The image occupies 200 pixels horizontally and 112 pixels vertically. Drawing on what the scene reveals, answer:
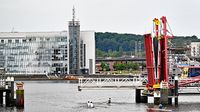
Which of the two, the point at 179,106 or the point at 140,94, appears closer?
the point at 179,106

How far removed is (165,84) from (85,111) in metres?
11.1

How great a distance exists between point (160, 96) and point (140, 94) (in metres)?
7.99

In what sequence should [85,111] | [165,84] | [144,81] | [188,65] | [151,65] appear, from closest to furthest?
[85,111] → [165,84] → [151,65] → [144,81] → [188,65]

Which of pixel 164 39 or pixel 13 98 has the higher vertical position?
pixel 164 39

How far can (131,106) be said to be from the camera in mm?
80500

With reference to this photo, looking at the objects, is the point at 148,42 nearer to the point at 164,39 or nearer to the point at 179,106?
the point at 164,39

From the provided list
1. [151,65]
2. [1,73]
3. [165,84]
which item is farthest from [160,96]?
[1,73]

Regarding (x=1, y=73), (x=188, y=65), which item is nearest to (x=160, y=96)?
(x=1, y=73)

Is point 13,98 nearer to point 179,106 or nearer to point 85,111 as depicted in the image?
point 85,111

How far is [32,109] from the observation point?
77562 mm

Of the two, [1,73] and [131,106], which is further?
[1,73]

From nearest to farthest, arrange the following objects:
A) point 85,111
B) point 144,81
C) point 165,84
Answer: point 85,111 → point 165,84 → point 144,81

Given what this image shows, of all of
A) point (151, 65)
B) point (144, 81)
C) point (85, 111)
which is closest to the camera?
point (85, 111)

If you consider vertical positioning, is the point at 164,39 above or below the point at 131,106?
above
